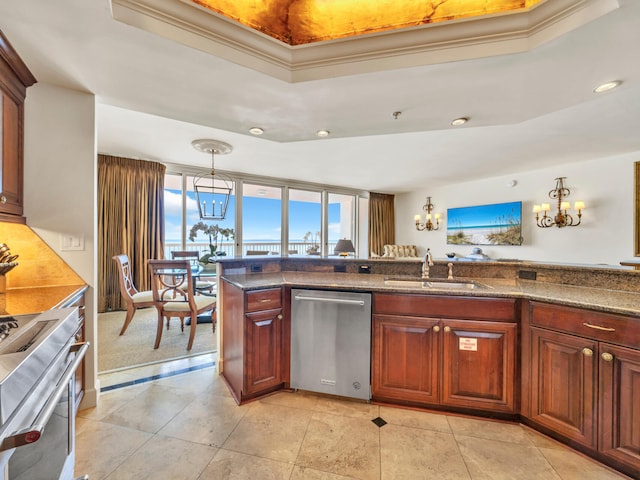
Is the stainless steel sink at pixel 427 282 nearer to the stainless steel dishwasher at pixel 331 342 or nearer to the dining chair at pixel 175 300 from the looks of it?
the stainless steel dishwasher at pixel 331 342

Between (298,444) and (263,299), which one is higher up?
(263,299)

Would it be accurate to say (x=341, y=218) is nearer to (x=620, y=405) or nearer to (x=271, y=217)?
(x=271, y=217)

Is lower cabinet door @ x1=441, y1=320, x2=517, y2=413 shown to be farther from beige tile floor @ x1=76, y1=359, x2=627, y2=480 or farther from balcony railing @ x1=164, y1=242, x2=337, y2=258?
balcony railing @ x1=164, y1=242, x2=337, y2=258

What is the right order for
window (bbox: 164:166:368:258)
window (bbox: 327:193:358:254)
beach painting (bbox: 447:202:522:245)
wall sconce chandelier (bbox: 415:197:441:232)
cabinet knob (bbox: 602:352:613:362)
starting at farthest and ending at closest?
window (bbox: 327:193:358:254)
wall sconce chandelier (bbox: 415:197:441:232)
beach painting (bbox: 447:202:522:245)
window (bbox: 164:166:368:258)
cabinet knob (bbox: 602:352:613:362)

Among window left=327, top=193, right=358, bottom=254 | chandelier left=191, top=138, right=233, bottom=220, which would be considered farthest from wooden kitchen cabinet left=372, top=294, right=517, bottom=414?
window left=327, top=193, right=358, bottom=254

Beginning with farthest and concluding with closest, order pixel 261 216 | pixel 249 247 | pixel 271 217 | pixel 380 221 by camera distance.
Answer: pixel 380 221
pixel 249 247
pixel 271 217
pixel 261 216

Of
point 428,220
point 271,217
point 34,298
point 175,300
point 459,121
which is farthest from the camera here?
point 428,220

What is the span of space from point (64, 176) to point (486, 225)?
21.1 ft

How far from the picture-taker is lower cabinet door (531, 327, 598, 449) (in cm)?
142

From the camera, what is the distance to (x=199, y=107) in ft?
6.50

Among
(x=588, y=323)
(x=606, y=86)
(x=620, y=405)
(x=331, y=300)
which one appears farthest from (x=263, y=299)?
(x=606, y=86)

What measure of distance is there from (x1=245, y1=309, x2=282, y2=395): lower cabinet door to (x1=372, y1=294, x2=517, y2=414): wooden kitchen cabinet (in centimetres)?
74

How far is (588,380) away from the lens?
1424mm

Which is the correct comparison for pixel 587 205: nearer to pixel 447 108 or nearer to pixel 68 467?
pixel 447 108
